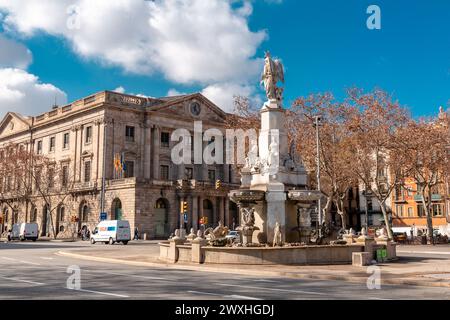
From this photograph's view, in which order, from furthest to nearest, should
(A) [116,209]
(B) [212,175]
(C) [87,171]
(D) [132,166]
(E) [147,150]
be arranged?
1. (B) [212,175]
2. (E) [147,150]
3. (C) [87,171]
4. (D) [132,166]
5. (A) [116,209]

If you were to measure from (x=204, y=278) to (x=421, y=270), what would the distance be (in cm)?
780

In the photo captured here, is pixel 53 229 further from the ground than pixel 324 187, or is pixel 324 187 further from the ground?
pixel 324 187

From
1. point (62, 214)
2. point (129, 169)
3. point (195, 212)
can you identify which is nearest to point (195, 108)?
point (129, 169)

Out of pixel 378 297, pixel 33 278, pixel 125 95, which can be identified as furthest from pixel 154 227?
pixel 378 297

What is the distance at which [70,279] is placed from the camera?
51.4 feet

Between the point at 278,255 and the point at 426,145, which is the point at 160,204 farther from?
the point at 278,255

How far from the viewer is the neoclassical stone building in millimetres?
62031

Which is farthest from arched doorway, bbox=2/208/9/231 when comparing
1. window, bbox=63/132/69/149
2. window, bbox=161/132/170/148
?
window, bbox=161/132/170/148

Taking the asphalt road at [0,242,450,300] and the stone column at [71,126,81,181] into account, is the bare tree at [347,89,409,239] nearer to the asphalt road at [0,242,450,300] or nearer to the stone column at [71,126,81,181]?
the asphalt road at [0,242,450,300]

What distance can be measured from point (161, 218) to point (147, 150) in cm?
1005

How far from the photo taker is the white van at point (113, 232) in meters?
47.5

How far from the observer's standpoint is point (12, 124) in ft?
276

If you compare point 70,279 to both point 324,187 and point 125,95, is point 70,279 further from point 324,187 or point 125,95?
point 125,95
